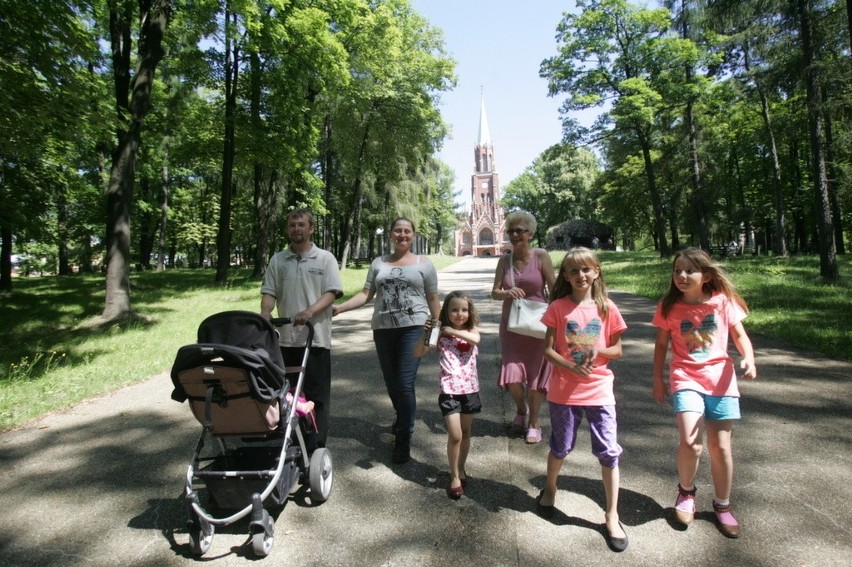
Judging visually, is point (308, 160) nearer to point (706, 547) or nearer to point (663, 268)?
point (663, 268)

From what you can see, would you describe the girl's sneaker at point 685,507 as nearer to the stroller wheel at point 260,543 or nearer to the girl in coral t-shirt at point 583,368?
the girl in coral t-shirt at point 583,368

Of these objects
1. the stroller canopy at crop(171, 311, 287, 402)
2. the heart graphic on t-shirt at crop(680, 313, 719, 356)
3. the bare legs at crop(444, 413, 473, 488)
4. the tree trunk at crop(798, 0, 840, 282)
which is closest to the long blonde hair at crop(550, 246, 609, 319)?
the heart graphic on t-shirt at crop(680, 313, 719, 356)

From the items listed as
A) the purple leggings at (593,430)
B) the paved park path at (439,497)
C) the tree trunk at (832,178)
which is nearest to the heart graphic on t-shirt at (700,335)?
the purple leggings at (593,430)

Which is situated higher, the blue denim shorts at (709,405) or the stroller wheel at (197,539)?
the blue denim shorts at (709,405)

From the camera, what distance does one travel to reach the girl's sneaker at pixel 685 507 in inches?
112

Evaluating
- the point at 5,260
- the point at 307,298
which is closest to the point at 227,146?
the point at 5,260

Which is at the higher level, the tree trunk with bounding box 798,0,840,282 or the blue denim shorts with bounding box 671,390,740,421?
the tree trunk with bounding box 798,0,840,282

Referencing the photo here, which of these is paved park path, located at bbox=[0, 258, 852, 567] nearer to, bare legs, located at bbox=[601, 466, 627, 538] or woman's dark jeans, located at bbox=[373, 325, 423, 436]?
bare legs, located at bbox=[601, 466, 627, 538]

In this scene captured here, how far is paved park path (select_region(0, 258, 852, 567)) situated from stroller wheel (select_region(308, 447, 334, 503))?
0.09 metres

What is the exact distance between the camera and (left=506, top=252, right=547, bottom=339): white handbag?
12.8ft

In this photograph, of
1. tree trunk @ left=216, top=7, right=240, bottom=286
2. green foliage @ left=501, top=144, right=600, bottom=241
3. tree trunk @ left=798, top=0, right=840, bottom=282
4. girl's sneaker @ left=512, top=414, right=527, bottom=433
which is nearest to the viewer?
girl's sneaker @ left=512, top=414, right=527, bottom=433

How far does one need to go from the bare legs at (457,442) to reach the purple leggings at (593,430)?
1.84 feet

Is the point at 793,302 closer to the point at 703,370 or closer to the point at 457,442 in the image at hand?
the point at 703,370

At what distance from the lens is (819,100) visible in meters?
13.4
